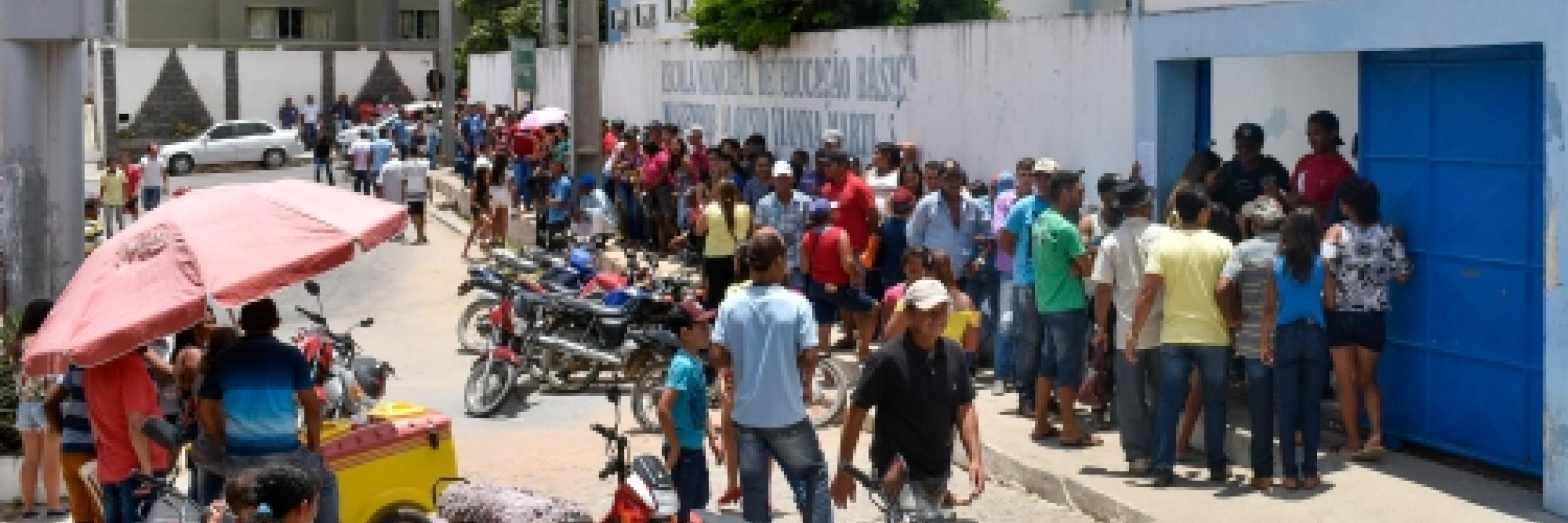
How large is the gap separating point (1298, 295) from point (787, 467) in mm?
3116

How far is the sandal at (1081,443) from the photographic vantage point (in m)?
11.3

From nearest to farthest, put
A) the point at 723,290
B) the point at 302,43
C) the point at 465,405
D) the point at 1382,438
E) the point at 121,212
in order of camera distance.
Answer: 1. the point at 1382,438
2. the point at 465,405
3. the point at 723,290
4. the point at 121,212
5. the point at 302,43

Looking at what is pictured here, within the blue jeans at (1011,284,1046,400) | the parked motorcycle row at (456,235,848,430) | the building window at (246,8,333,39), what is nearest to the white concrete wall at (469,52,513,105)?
the building window at (246,8,333,39)

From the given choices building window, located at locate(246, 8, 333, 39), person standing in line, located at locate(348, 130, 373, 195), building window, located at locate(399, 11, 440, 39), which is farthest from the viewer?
building window, located at locate(399, 11, 440, 39)

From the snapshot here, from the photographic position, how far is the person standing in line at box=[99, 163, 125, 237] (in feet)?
94.5

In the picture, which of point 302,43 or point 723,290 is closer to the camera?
point 723,290

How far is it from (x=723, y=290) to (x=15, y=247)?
218 inches

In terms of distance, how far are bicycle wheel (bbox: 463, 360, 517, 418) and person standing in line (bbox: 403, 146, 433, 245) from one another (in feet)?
43.5

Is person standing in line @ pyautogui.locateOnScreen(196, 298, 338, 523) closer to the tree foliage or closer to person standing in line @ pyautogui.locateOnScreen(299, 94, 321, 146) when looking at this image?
the tree foliage

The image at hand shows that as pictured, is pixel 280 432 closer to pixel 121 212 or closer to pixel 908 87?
pixel 908 87

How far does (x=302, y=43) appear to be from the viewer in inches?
2215

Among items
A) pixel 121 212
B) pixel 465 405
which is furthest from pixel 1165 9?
pixel 121 212

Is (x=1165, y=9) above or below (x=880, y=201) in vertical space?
above

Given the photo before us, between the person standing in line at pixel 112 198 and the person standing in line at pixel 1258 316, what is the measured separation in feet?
72.0
